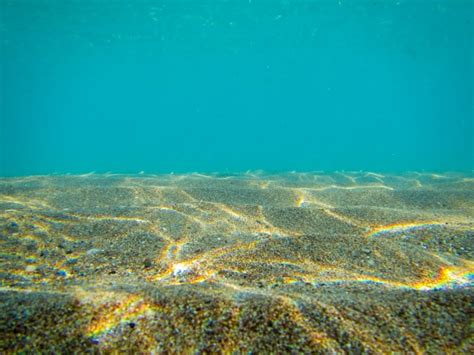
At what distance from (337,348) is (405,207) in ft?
14.1

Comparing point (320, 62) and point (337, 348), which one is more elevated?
point (320, 62)

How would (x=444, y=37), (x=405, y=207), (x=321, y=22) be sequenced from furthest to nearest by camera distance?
(x=444, y=37) → (x=321, y=22) → (x=405, y=207)

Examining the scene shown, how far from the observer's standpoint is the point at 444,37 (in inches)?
1342

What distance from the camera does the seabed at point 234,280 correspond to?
1.12 m

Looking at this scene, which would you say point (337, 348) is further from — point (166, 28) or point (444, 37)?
point (444, 37)

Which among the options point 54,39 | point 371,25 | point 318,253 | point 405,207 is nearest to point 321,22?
point 371,25

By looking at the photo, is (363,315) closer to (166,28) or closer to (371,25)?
(166,28)

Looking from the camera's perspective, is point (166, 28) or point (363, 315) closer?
point (363, 315)

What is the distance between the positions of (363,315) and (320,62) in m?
72.4

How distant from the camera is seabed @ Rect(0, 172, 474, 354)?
1123 mm

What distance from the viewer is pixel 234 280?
188 centimetres

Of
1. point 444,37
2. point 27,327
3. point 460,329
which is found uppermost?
point 444,37

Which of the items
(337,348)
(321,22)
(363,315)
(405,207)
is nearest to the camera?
(337,348)

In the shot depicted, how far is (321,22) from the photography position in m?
31.3
